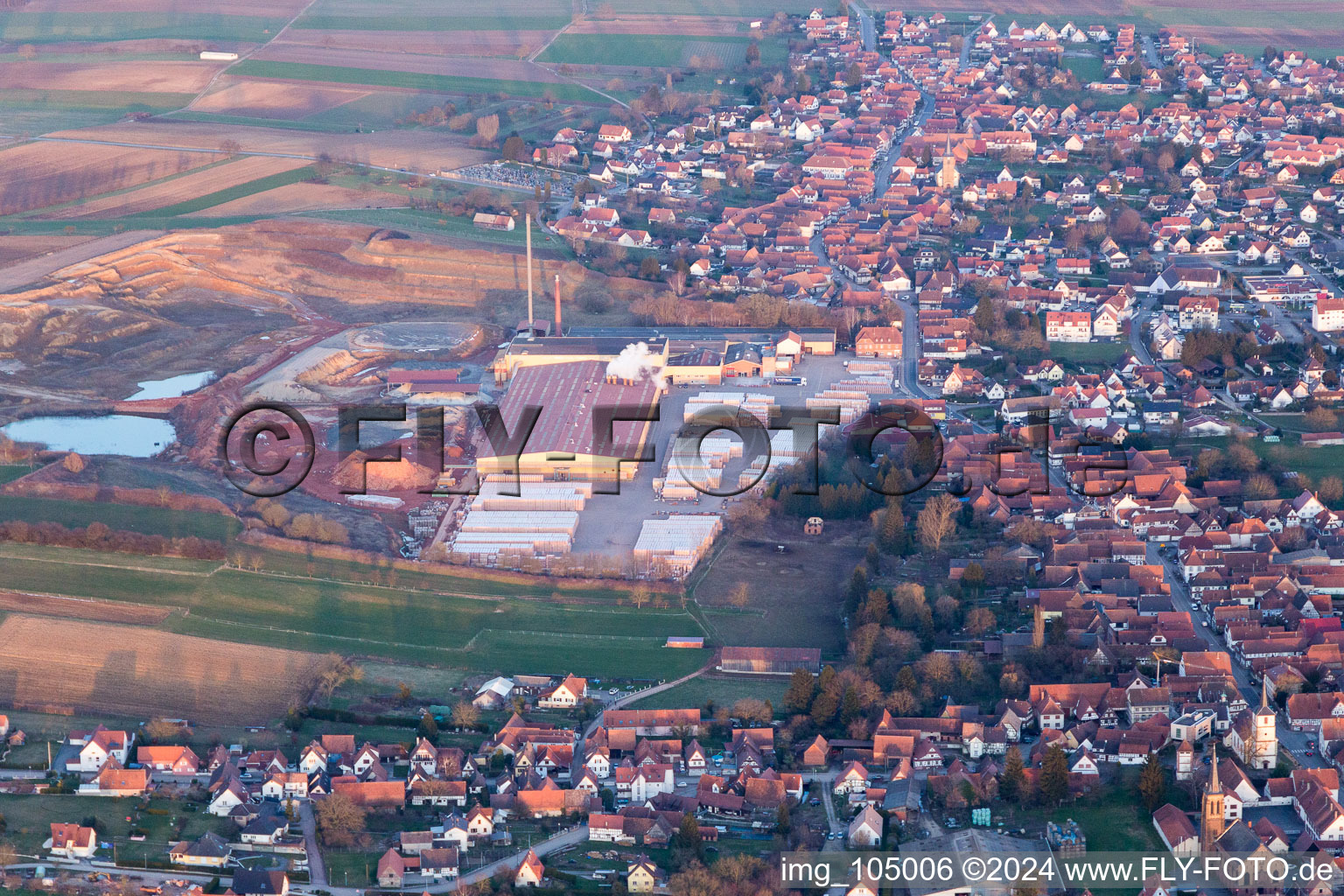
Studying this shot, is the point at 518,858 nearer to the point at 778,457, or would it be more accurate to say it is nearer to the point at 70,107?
the point at 778,457

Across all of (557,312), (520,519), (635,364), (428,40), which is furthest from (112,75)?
(520,519)

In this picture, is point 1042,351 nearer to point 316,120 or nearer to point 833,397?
point 833,397

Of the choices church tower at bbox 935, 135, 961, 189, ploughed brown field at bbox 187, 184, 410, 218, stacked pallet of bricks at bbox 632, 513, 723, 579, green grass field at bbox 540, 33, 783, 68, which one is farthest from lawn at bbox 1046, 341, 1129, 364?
green grass field at bbox 540, 33, 783, 68

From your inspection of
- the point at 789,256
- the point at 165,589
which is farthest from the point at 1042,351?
the point at 165,589

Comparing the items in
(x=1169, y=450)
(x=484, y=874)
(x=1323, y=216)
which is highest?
(x=1323, y=216)

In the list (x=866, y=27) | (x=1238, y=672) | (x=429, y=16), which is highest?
(x=429, y=16)

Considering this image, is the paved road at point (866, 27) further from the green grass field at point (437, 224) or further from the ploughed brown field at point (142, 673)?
the ploughed brown field at point (142, 673)
